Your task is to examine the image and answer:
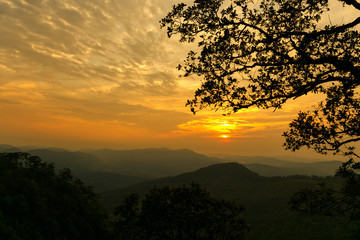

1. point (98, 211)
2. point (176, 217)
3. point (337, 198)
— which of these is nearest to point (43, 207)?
point (98, 211)

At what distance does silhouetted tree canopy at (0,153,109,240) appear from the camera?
30.5 meters

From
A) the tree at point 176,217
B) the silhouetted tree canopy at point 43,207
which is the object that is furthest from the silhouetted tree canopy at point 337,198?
the silhouetted tree canopy at point 43,207

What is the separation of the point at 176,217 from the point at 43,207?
2317cm

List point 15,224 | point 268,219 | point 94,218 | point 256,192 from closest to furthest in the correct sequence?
point 15,224 < point 94,218 < point 268,219 < point 256,192

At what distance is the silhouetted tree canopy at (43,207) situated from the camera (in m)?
30.5

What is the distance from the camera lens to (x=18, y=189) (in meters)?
36.7

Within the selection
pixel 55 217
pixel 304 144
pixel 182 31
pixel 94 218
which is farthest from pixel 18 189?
pixel 304 144

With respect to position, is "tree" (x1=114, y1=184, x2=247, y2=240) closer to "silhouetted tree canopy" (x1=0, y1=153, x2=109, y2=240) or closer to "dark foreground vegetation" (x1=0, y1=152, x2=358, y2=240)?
"dark foreground vegetation" (x1=0, y1=152, x2=358, y2=240)

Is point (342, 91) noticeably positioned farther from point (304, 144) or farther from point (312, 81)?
point (304, 144)

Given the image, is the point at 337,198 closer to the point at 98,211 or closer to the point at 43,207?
the point at 43,207

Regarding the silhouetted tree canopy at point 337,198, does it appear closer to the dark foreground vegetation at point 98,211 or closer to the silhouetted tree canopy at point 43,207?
the dark foreground vegetation at point 98,211

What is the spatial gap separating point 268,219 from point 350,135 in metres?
121

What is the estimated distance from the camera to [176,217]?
22922 mm

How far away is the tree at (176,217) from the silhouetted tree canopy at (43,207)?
38.7 feet
